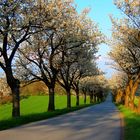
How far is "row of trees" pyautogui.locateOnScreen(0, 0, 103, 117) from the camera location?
27031 millimetres

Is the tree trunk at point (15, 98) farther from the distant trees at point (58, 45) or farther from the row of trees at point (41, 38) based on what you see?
the distant trees at point (58, 45)

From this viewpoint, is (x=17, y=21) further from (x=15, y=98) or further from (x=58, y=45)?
(x=58, y=45)

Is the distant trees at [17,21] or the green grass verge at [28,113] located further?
the distant trees at [17,21]

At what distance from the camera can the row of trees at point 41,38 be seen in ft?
88.7

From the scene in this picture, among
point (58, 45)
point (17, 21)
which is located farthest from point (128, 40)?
point (17, 21)

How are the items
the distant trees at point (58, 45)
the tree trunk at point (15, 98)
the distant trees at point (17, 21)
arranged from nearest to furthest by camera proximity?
the distant trees at point (17, 21) → the tree trunk at point (15, 98) → the distant trees at point (58, 45)

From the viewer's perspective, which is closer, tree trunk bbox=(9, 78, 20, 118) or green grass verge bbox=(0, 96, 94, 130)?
green grass verge bbox=(0, 96, 94, 130)

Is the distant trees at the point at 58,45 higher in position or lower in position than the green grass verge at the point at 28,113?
higher

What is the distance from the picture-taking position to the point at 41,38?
42.1 meters

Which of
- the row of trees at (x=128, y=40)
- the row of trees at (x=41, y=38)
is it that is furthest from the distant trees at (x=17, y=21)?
the row of trees at (x=128, y=40)

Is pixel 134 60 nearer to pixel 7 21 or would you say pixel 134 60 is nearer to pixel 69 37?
pixel 69 37

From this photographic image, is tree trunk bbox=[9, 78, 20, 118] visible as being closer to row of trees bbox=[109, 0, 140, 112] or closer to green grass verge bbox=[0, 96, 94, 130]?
green grass verge bbox=[0, 96, 94, 130]

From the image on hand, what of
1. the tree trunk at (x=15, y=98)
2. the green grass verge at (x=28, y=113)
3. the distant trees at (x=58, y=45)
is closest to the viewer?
the green grass verge at (x=28, y=113)

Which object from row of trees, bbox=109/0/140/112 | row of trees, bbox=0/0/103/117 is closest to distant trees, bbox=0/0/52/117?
row of trees, bbox=0/0/103/117
